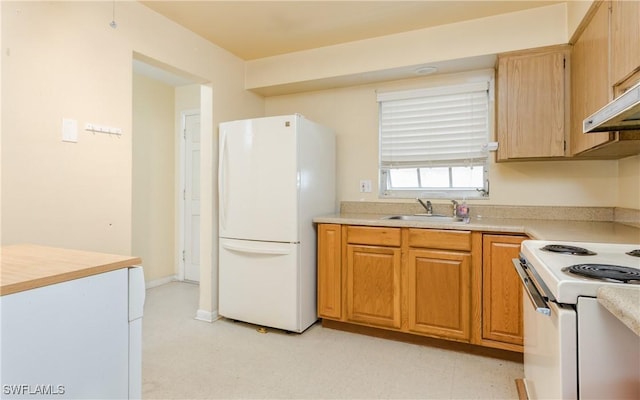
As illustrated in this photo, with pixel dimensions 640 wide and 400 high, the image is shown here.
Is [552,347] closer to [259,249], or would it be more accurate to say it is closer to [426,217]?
[426,217]

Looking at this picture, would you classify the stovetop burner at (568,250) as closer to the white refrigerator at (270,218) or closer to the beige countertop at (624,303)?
the beige countertop at (624,303)

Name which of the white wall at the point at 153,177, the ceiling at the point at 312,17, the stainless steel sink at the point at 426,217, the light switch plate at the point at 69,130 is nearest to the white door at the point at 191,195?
the white wall at the point at 153,177

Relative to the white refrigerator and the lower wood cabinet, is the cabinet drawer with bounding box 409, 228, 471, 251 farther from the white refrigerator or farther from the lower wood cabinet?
the white refrigerator

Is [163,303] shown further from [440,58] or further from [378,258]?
[440,58]

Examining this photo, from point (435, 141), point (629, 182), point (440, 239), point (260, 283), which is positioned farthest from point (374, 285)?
point (629, 182)

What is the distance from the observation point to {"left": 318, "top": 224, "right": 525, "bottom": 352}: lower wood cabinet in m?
2.19

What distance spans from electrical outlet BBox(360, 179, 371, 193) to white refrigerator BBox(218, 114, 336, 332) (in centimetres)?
44

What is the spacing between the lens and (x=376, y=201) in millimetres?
3143

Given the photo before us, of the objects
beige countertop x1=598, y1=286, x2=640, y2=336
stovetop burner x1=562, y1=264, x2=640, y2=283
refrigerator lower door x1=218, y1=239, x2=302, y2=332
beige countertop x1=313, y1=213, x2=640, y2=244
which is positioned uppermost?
beige countertop x1=313, y1=213, x2=640, y2=244

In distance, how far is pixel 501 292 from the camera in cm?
219

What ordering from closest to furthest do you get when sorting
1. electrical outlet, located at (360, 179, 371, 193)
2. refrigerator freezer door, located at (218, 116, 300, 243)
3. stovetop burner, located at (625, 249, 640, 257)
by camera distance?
stovetop burner, located at (625, 249, 640, 257) → refrigerator freezer door, located at (218, 116, 300, 243) → electrical outlet, located at (360, 179, 371, 193)

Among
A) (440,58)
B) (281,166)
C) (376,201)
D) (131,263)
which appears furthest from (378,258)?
(131,263)

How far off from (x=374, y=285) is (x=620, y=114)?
5.96ft

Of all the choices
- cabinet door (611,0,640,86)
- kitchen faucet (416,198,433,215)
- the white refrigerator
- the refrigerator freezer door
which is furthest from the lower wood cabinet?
cabinet door (611,0,640,86)
